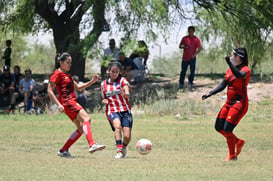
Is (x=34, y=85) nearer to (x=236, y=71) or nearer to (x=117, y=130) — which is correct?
(x=117, y=130)

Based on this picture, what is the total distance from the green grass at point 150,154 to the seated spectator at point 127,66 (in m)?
2.04

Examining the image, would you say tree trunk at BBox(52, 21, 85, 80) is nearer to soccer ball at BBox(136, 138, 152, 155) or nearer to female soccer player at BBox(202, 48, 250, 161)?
soccer ball at BBox(136, 138, 152, 155)

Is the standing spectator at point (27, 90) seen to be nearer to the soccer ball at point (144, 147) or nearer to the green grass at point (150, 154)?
the green grass at point (150, 154)

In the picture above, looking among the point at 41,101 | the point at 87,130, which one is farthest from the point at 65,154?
the point at 41,101

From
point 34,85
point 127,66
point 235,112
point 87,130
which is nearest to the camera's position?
point 235,112

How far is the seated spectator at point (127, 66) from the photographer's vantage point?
23.5m

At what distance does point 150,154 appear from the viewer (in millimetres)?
12977

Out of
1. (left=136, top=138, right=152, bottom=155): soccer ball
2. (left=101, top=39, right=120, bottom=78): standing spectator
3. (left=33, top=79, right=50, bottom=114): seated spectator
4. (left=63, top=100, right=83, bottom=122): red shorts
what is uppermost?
(left=101, top=39, right=120, bottom=78): standing spectator

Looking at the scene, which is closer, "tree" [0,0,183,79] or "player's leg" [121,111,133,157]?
"player's leg" [121,111,133,157]

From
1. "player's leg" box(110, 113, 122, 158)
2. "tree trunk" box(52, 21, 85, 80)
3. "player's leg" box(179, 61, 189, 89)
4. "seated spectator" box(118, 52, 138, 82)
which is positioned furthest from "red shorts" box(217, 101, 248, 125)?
"tree trunk" box(52, 21, 85, 80)

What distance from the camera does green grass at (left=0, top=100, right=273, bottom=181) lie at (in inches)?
391

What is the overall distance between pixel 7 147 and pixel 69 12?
13023 millimetres

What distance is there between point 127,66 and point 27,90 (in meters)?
3.55

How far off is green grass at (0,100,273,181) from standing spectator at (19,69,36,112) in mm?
949
